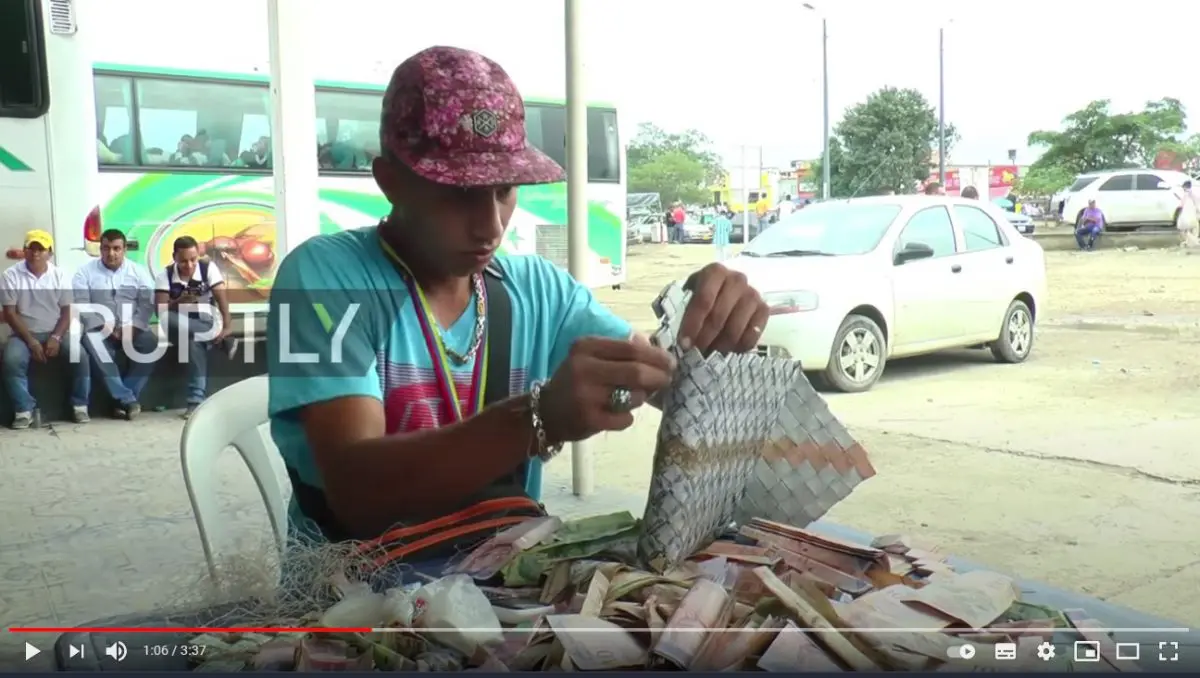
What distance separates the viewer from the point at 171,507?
4.15 m

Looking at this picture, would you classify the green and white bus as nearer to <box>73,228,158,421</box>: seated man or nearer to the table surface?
<box>73,228,158,421</box>: seated man

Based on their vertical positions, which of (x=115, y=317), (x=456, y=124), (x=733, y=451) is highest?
(x=456, y=124)

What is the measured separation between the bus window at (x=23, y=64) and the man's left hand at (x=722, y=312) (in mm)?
6271

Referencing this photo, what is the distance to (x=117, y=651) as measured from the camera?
942mm

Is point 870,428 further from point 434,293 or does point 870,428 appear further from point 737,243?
point 434,293

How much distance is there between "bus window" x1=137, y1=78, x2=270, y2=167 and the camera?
7.86 m

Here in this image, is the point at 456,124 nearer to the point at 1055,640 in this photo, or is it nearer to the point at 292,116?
the point at 1055,640

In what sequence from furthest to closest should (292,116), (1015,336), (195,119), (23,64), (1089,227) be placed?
(195,119), (1015,336), (23,64), (1089,227), (292,116)

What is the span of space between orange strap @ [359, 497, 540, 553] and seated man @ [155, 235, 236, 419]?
566 cm

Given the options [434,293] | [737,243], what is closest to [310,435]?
[434,293]

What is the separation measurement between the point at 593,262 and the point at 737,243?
75 cm

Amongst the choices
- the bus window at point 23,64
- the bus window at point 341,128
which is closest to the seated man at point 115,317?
the bus window at point 23,64
